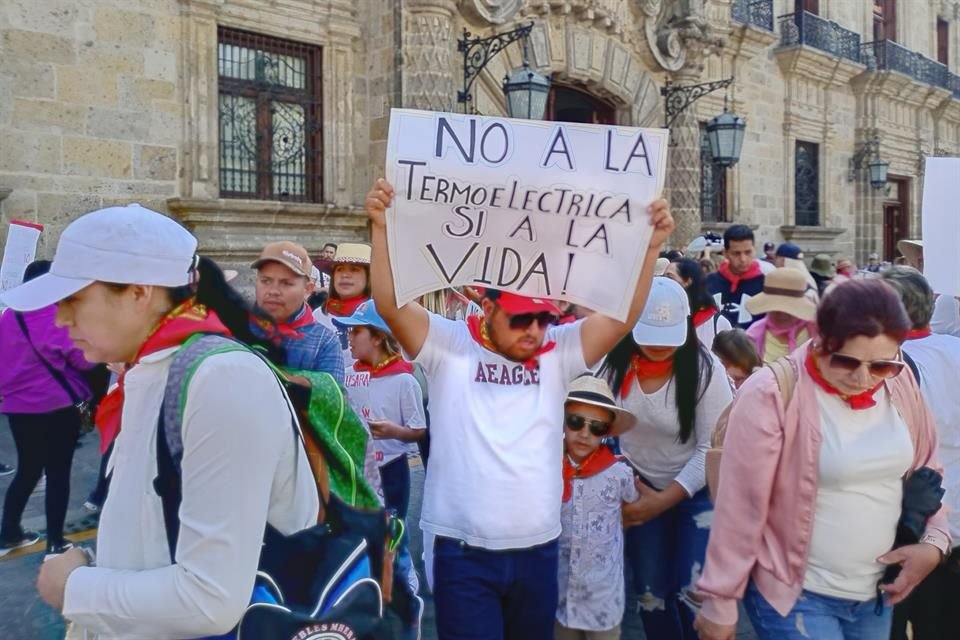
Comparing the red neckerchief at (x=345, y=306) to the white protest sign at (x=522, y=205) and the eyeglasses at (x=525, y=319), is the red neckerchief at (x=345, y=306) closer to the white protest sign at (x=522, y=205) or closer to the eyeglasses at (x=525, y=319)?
the white protest sign at (x=522, y=205)

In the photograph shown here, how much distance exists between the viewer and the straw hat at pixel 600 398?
3.00m

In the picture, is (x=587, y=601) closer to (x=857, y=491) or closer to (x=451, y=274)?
(x=857, y=491)

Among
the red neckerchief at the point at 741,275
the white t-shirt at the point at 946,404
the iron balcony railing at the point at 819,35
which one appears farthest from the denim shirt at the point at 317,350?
the iron balcony railing at the point at 819,35

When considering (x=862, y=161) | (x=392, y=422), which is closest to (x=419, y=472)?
(x=392, y=422)

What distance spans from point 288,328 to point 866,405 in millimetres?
2208

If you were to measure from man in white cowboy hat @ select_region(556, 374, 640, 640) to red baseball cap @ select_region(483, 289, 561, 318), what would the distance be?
1.67 feet

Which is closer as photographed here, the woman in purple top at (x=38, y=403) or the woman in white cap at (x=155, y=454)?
the woman in white cap at (x=155, y=454)

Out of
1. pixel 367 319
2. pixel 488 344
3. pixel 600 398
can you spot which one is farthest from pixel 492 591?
pixel 367 319

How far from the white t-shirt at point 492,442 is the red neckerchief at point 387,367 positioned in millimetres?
1446

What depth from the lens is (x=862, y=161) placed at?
60.5 feet

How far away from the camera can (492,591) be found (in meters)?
2.46

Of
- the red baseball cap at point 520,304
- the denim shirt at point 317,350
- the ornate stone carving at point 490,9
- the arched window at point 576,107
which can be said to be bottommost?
the denim shirt at point 317,350

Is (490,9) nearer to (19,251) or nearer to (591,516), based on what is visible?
(19,251)

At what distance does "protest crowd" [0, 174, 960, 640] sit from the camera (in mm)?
1493
